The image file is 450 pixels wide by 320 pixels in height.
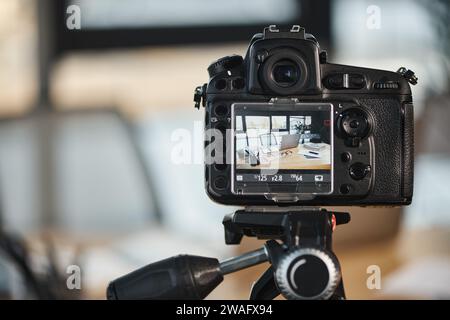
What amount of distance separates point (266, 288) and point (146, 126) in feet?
3.44

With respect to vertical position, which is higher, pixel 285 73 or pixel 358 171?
pixel 285 73

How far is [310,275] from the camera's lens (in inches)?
23.8

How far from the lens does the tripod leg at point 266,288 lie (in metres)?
0.69

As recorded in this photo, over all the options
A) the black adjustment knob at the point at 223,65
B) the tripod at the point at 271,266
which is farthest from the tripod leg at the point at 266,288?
the black adjustment knob at the point at 223,65

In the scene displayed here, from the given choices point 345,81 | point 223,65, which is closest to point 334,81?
point 345,81

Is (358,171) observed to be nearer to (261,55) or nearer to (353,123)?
(353,123)

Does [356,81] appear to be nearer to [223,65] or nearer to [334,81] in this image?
[334,81]

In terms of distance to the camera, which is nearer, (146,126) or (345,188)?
(345,188)

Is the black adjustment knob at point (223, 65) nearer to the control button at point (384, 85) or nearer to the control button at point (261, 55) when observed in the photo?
the control button at point (261, 55)

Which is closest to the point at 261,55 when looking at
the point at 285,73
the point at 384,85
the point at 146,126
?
the point at 285,73

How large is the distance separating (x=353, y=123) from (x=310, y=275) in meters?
0.17
